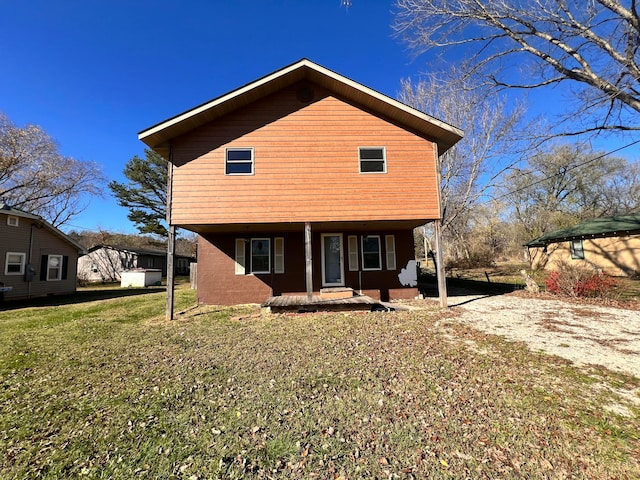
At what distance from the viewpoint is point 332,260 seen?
11602mm

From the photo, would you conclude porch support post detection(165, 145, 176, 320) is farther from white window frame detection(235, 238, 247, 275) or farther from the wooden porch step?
the wooden porch step

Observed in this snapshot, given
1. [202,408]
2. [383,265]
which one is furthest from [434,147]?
[202,408]

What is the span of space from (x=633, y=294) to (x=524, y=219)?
27.2 metres

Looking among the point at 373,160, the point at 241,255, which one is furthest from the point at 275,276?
the point at 373,160

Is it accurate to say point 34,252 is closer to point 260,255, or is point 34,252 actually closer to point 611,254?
point 260,255

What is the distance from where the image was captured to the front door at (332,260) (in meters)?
11.5

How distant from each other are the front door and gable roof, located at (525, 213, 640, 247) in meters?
18.1

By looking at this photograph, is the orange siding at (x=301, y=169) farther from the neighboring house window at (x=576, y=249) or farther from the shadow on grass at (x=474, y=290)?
the neighboring house window at (x=576, y=249)

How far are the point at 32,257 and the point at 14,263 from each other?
846 mm

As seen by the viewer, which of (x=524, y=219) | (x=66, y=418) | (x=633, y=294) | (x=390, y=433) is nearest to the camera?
(x=390, y=433)

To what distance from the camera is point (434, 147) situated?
965 centimetres

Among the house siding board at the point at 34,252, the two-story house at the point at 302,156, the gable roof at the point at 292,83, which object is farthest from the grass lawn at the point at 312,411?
the house siding board at the point at 34,252

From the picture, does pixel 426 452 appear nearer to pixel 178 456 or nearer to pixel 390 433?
pixel 390 433

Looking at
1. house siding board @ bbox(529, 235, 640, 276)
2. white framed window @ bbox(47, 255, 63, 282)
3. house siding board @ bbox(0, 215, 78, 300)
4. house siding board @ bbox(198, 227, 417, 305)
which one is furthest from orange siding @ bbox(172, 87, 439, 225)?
white framed window @ bbox(47, 255, 63, 282)
